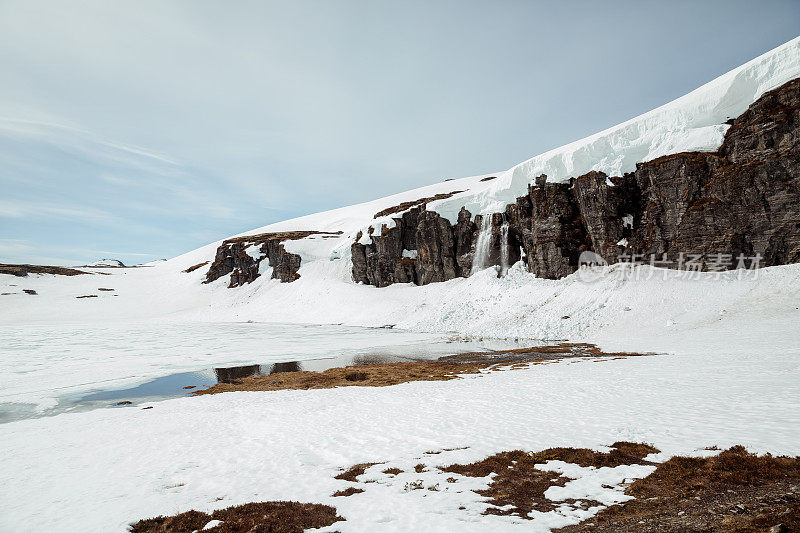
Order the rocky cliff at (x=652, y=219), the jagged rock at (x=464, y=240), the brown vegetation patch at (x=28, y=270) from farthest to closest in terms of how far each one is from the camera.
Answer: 1. the brown vegetation patch at (x=28, y=270)
2. the jagged rock at (x=464, y=240)
3. the rocky cliff at (x=652, y=219)

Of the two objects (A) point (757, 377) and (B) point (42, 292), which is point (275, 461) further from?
(B) point (42, 292)

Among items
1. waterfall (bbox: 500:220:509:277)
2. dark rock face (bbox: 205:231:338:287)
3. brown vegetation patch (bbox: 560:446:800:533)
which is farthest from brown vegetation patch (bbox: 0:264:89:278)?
brown vegetation patch (bbox: 560:446:800:533)

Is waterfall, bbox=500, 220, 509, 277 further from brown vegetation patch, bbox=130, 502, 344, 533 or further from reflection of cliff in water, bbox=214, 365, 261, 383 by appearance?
brown vegetation patch, bbox=130, 502, 344, 533

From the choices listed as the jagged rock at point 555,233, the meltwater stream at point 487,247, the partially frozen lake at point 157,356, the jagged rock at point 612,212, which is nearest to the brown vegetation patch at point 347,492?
the partially frozen lake at point 157,356

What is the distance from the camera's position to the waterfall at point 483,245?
186 ft

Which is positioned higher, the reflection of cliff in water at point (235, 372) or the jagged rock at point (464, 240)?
the jagged rock at point (464, 240)

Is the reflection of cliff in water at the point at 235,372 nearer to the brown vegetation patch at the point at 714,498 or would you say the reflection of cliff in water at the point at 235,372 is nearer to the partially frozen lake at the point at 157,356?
the partially frozen lake at the point at 157,356

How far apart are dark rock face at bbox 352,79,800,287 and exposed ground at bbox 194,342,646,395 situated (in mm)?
19033

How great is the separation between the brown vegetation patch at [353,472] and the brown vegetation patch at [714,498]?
5.11 meters

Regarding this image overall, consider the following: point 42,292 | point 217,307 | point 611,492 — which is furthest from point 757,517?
point 42,292

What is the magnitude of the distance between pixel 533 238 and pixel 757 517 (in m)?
47.3

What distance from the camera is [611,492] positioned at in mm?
7570

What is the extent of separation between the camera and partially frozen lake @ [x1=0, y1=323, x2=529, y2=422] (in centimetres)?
2081

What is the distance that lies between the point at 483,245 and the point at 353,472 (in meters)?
50.7
